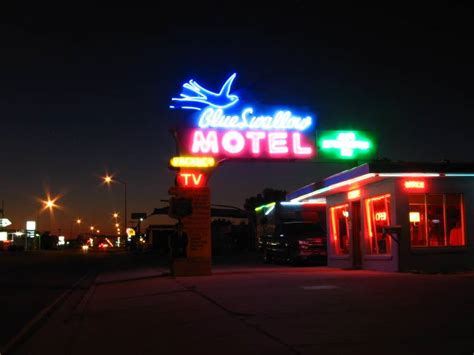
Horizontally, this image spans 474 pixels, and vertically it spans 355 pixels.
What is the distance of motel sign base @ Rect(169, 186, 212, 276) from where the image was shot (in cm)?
2555

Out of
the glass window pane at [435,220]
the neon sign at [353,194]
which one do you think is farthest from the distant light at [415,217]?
the neon sign at [353,194]

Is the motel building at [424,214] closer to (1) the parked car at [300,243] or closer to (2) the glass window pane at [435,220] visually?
(2) the glass window pane at [435,220]

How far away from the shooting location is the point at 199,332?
1062cm

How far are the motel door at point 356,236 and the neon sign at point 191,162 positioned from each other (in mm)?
6170

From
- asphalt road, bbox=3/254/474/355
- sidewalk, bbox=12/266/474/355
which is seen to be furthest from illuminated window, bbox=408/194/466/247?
sidewalk, bbox=12/266/474/355

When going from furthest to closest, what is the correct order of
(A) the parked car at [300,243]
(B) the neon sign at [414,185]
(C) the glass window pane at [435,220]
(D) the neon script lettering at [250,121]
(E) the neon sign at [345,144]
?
(A) the parked car at [300,243]
(E) the neon sign at [345,144]
(D) the neon script lettering at [250,121]
(C) the glass window pane at [435,220]
(B) the neon sign at [414,185]

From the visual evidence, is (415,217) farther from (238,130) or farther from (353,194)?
(238,130)

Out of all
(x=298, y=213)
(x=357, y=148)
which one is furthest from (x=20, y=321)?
(x=298, y=213)

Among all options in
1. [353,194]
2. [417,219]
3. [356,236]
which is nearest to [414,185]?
[417,219]

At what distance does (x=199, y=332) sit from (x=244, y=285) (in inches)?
334

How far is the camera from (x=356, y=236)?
2705 centimetres

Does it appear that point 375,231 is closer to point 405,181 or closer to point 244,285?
point 405,181

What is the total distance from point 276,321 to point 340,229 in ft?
61.9

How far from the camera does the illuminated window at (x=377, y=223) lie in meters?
23.7
